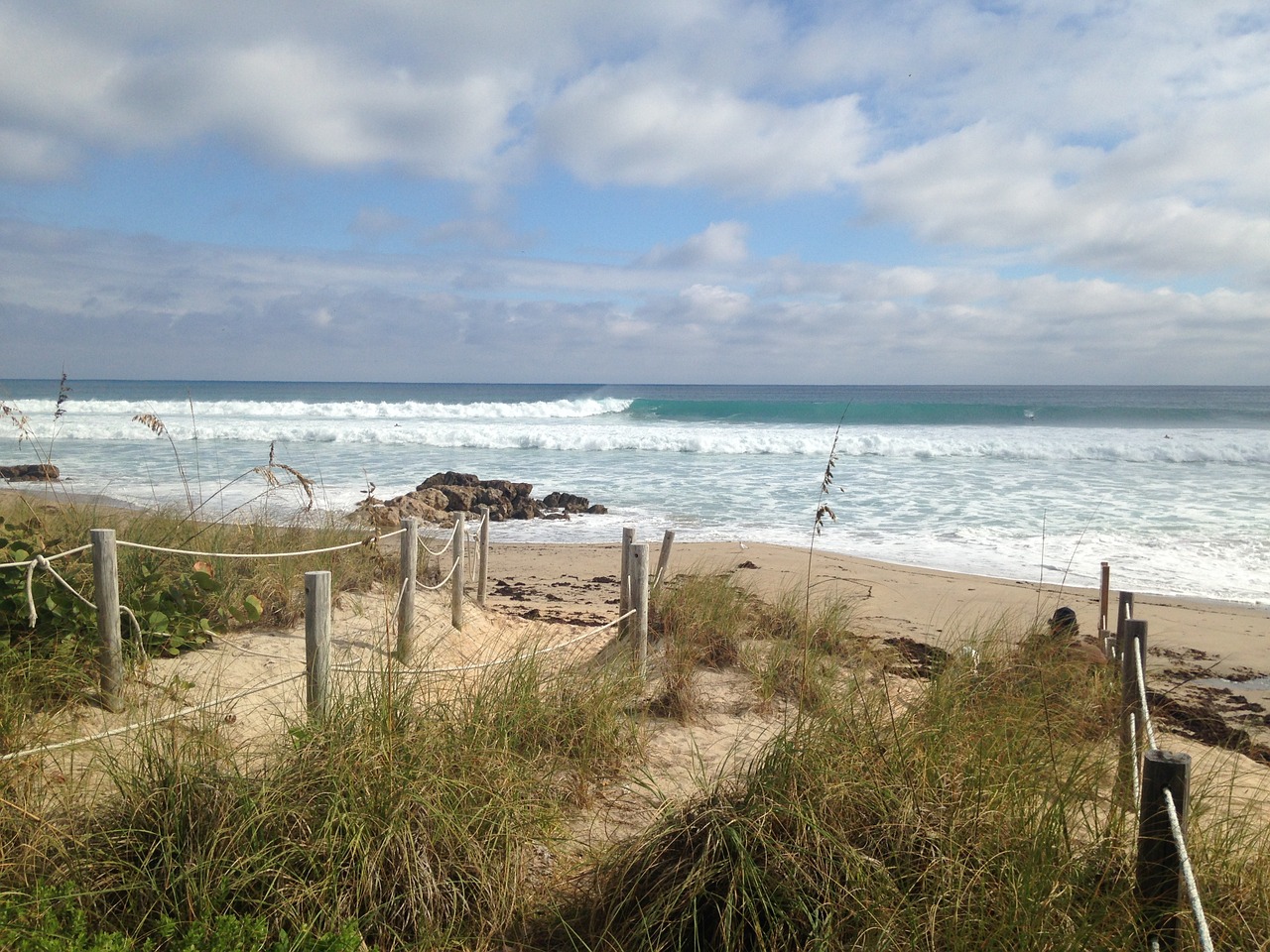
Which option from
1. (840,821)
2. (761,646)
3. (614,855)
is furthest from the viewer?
(761,646)

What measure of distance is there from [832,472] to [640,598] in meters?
15.6

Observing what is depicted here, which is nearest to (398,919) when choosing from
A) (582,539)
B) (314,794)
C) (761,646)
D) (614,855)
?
(314,794)

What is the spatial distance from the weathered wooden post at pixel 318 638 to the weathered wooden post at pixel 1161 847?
10.8ft

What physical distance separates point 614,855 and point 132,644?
12.2ft

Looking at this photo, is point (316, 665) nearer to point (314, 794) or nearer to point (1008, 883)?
point (314, 794)

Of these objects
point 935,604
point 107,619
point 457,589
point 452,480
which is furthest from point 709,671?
point 452,480

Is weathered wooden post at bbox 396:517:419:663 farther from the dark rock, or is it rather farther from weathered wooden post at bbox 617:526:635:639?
the dark rock

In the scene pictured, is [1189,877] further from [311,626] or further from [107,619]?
[107,619]

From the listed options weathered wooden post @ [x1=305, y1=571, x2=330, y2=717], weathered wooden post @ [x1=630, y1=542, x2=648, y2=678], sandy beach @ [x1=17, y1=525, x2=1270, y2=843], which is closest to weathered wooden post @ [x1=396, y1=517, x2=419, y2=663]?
sandy beach @ [x1=17, y1=525, x2=1270, y2=843]

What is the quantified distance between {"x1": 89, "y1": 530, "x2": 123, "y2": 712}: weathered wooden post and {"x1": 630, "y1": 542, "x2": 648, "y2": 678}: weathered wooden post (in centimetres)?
319

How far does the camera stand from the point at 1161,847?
2.43 meters

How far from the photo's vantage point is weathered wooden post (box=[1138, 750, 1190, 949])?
7.83ft

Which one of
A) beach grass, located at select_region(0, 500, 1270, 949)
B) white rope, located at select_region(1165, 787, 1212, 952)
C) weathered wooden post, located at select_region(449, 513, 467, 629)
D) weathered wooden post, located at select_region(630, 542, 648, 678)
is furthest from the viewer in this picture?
weathered wooden post, located at select_region(449, 513, 467, 629)

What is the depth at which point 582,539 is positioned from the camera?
14531 millimetres
